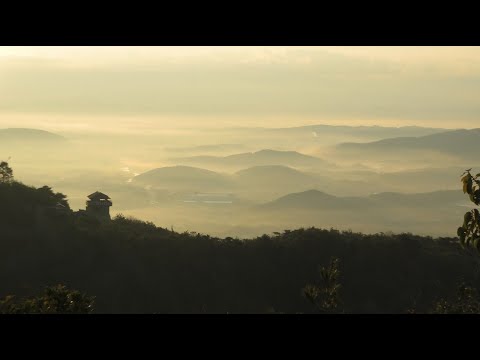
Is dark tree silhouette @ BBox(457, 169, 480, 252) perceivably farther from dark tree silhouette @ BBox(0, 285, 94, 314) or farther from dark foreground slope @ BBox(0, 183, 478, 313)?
dark foreground slope @ BBox(0, 183, 478, 313)

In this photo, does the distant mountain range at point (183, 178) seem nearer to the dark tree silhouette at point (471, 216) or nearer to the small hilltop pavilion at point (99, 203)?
the small hilltop pavilion at point (99, 203)

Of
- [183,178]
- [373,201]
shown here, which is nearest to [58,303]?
[373,201]

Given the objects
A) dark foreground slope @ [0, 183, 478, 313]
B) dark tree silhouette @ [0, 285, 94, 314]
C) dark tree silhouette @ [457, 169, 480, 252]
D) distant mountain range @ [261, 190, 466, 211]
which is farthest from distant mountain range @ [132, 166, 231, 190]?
dark tree silhouette @ [457, 169, 480, 252]

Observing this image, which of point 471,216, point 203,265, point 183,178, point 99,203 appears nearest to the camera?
point 471,216

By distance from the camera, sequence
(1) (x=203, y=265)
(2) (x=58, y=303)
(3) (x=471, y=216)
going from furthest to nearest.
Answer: (1) (x=203, y=265), (2) (x=58, y=303), (3) (x=471, y=216)

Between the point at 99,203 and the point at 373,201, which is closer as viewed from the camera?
the point at 99,203

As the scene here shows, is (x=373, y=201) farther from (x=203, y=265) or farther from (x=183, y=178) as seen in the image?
(x=203, y=265)

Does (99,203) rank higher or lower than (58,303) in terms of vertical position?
higher
